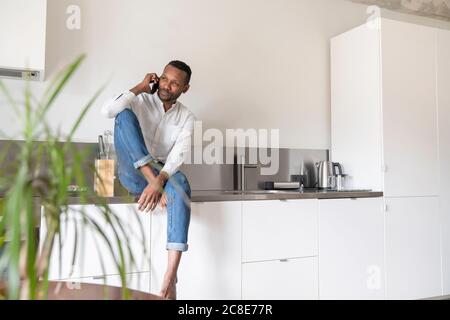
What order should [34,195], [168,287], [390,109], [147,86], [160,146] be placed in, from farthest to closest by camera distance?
1. [390,109]
2. [160,146]
3. [147,86]
4. [168,287]
5. [34,195]

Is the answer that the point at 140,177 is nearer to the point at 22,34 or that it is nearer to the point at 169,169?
the point at 169,169

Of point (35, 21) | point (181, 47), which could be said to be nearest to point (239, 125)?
point (181, 47)

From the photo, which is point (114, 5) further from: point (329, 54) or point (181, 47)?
point (329, 54)

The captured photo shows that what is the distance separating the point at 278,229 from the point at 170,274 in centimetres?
71

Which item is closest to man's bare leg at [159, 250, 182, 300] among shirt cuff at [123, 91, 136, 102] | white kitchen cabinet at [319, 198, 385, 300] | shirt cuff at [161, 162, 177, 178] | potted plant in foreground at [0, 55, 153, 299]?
shirt cuff at [161, 162, 177, 178]

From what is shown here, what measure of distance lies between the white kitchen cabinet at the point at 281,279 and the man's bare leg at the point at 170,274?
1.50 ft

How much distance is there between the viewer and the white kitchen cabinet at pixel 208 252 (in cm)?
200

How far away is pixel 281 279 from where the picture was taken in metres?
2.29

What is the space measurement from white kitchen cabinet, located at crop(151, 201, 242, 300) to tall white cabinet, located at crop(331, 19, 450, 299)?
1144 mm

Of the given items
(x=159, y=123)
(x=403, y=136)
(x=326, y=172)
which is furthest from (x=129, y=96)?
(x=403, y=136)

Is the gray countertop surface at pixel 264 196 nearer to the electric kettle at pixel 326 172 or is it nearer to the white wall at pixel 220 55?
the electric kettle at pixel 326 172

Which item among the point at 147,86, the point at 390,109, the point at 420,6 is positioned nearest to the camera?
the point at 147,86

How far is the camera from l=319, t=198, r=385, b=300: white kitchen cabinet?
243 centimetres

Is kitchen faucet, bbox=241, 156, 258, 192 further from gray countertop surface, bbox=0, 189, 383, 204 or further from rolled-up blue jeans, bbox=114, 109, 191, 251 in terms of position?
rolled-up blue jeans, bbox=114, 109, 191, 251
